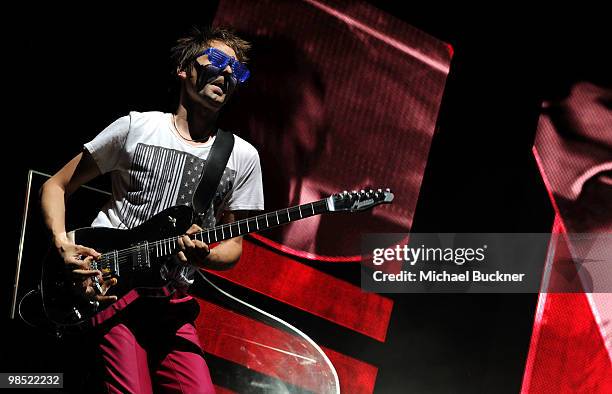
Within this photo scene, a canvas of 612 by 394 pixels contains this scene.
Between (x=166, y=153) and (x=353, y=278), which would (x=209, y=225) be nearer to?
(x=166, y=153)

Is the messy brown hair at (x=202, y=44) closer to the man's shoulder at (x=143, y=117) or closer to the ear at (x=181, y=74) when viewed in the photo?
the ear at (x=181, y=74)

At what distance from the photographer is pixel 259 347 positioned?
125 inches

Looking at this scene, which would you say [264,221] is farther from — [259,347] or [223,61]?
[259,347]

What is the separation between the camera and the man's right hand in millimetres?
2201

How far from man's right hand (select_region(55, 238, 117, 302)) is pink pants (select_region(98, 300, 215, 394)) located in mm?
133

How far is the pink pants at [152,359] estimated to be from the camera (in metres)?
2.18

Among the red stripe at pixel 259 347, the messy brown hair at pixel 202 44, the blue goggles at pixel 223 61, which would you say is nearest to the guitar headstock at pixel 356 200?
the blue goggles at pixel 223 61

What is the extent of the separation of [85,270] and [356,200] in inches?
39.4

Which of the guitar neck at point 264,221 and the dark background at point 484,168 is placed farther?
the dark background at point 484,168

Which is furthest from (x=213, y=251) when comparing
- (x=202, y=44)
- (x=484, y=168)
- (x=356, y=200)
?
(x=484, y=168)

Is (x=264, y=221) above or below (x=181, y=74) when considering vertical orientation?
below

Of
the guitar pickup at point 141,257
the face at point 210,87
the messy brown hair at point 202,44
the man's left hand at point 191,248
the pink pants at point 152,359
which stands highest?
the messy brown hair at point 202,44

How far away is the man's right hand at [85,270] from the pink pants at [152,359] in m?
0.13

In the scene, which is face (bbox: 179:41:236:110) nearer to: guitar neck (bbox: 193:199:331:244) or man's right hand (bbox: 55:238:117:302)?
guitar neck (bbox: 193:199:331:244)
